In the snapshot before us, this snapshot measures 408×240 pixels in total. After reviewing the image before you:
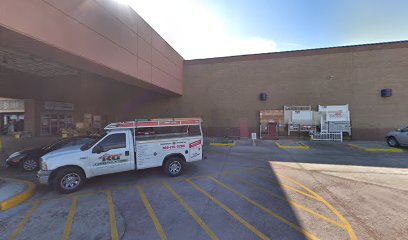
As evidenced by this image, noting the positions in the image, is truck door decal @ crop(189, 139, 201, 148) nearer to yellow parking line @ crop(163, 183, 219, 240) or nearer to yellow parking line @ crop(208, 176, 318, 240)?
yellow parking line @ crop(163, 183, 219, 240)

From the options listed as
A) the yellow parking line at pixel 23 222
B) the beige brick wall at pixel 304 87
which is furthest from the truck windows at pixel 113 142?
the beige brick wall at pixel 304 87

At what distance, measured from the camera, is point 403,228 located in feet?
12.6

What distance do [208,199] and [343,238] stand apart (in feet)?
10.1

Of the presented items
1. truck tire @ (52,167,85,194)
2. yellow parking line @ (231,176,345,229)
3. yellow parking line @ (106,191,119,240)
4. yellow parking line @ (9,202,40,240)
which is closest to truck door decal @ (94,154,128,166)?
truck tire @ (52,167,85,194)

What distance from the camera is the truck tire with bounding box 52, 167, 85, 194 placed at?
555 centimetres

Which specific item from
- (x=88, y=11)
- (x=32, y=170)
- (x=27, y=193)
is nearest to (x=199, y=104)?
(x=88, y=11)

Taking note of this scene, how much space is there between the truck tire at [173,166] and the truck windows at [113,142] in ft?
5.74

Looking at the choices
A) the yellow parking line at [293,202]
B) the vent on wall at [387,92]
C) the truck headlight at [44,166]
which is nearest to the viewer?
the yellow parking line at [293,202]

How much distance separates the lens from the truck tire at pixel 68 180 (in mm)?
5548

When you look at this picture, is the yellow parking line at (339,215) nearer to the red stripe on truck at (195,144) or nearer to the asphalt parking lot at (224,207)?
the asphalt parking lot at (224,207)

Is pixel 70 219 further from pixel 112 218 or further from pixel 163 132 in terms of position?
pixel 163 132

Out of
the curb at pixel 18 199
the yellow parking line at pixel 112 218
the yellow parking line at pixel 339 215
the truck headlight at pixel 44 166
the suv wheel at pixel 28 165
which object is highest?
the truck headlight at pixel 44 166

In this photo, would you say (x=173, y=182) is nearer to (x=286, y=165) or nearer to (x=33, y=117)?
(x=286, y=165)

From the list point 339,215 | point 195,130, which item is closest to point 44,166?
point 195,130
